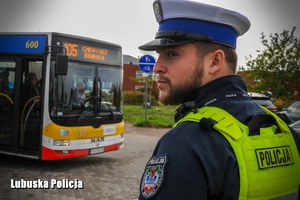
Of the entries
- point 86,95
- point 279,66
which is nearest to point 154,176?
point 86,95

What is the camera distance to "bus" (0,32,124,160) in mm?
8906

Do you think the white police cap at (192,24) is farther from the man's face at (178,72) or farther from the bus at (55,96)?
the bus at (55,96)

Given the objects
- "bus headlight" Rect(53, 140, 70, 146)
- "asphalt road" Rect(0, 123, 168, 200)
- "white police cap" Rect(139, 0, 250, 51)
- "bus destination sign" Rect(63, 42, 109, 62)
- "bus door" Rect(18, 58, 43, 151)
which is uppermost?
→ "bus destination sign" Rect(63, 42, 109, 62)

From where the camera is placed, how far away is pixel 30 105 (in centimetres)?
925

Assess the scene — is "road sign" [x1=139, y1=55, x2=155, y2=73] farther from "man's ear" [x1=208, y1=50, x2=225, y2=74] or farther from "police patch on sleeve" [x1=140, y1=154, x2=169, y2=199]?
"police patch on sleeve" [x1=140, y1=154, x2=169, y2=199]

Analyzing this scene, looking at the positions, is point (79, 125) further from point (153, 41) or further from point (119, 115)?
point (153, 41)

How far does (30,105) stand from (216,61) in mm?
8005

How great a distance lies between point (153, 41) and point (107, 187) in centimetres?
625

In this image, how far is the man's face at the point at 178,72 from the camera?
1795mm

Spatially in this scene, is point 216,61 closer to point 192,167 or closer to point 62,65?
point 192,167

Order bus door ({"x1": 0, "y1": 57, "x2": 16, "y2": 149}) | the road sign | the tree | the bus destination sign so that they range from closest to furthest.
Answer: the bus destination sign < bus door ({"x1": 0, "y1": 57, "x2": 16, "y2": 149}) < the road sign < the tree

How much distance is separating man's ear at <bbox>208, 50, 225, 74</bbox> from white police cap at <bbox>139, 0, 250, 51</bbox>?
0.17ft

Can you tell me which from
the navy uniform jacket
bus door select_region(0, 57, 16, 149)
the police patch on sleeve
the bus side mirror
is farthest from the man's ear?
bus door select_region(0, 57, 16, 149)

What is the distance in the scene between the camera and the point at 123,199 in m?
7.00
